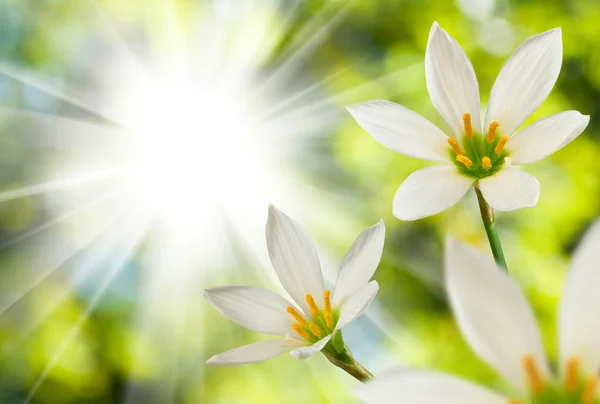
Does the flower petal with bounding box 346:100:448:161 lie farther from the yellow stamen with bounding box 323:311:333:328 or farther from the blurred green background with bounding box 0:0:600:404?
the blurred green background with bounding box 0:0:600:404

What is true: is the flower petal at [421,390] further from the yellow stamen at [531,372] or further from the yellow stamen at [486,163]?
the yellow stamen at [486,163]

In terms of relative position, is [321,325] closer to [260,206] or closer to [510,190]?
[510,190]

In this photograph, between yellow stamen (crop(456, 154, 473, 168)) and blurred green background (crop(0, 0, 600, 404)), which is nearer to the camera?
yellow stamen (crop(456, 154, 473, 168))

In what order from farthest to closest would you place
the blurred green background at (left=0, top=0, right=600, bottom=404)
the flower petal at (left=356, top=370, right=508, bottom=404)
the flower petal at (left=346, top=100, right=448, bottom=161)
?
1. the blurred green background at (left=0, top=0, right=600, bottom=404)
2. the flower petal at (left=346, top=100, right=448, bottom=161)
3. the flower petal at (left=356, top=370, right=508, bottom=404)

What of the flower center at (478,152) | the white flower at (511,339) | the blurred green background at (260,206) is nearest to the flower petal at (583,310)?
the white flower at (511,339)

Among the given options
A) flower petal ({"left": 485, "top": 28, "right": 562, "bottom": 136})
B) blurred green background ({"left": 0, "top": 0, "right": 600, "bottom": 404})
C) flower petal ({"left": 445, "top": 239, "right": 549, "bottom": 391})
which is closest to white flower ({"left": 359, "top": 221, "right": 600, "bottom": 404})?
flower petal ({"left": 445, "top": 239, "right": 549, "bottom": 391})

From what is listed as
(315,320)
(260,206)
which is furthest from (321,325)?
(260,206)

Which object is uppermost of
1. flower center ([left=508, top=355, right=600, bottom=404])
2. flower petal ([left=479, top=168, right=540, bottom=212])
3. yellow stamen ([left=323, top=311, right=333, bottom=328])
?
flower petal ([left=479, top=168, right=540, bottom=212])
